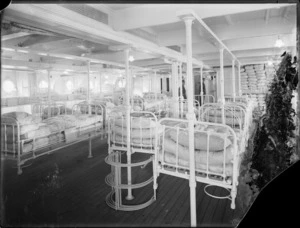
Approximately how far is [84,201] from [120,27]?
4.85 feet

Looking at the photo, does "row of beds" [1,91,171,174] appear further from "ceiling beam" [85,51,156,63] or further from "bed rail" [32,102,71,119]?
"ceiling beam" [85,51,156,63]

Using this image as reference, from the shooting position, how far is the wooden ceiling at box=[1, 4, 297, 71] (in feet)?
4.42

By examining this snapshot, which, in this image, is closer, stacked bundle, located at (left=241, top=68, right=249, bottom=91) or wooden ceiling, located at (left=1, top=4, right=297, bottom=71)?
wooden ceiling, located at (left=1, top=4, right=297, bottom=71)

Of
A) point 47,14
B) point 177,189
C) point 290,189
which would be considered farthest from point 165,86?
point 290,189

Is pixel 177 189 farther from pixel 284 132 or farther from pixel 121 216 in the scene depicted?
pixel 284 132

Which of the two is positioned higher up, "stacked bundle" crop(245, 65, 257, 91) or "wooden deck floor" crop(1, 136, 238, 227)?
"stacked bundle" crop(245, 65, 257, 91)

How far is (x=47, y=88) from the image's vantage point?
1759mm

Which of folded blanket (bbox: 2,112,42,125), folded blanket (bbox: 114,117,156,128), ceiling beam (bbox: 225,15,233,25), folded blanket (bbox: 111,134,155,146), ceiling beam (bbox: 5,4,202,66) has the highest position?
ceiling beam (bbox: 225,15,233,25)

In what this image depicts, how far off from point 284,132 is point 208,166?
0.59 m

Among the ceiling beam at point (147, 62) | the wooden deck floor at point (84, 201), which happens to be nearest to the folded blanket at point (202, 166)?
the wooden deck floor at point (84, 201)

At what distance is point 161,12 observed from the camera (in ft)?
5.19

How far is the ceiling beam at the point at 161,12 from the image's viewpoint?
1519mm

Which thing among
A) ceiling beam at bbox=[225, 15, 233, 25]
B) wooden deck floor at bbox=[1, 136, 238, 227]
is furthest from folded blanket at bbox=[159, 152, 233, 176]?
ceiling beam at bbox=[225, 15, 233, 25]

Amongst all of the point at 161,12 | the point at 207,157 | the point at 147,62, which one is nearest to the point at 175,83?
the point at 147,62
